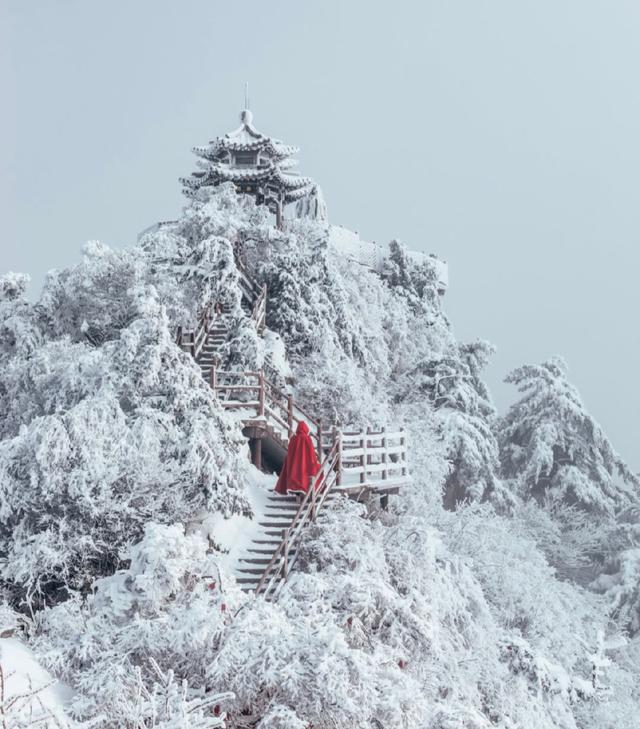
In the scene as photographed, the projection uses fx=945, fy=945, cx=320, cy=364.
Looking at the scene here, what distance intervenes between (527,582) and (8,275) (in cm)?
1578

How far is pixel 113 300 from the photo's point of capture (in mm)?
23203

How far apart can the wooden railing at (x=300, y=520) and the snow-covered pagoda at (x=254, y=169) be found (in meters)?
19.4

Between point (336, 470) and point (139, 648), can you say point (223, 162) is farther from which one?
point (139, 648)

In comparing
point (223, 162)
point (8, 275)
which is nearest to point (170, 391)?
point (8, 275)

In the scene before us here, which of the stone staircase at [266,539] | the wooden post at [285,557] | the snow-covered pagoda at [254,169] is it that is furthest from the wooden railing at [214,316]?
the wooden post at [285,557]

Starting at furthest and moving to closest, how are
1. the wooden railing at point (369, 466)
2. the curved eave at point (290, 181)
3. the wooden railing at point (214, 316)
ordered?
the curved eave at point (290, 181), the wooden railing at point (214, 316), the wooden railing at point (369, 466)

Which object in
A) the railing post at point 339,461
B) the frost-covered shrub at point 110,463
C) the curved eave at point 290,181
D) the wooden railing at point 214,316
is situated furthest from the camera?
the curved eave at point 290,181

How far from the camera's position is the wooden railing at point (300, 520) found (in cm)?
1449

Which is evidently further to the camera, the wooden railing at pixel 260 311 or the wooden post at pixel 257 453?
the wooden railing at pixel 260 311

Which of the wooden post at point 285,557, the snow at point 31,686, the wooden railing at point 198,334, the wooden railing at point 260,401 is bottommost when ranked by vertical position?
the snow at point 31,686

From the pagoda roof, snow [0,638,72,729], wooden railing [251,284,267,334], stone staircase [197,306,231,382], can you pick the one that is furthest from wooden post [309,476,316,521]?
the pagoda roof

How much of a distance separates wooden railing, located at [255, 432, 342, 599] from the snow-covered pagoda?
19.4 meters

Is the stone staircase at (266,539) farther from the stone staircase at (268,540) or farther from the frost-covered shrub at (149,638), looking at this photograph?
the frost-covered shrub at (149,638)

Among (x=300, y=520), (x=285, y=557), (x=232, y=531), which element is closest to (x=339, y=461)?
(x=300, y=520)
